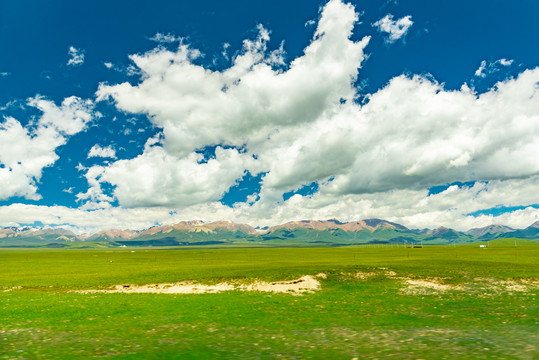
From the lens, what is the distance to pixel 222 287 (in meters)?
47.6

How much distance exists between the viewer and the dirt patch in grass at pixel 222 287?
4503 cm

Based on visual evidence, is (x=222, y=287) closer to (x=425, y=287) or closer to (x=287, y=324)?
(x=287, y=324)

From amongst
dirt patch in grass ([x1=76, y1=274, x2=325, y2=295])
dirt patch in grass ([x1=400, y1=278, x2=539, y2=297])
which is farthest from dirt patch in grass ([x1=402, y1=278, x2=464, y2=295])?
dirt patch in grass ([x1=76, y1=274, x2=325, y2=295])

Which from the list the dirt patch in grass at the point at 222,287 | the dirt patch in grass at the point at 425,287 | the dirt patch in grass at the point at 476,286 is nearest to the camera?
the dirt patch in grass at the point at 476,286

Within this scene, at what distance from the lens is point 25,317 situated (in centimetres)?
2886

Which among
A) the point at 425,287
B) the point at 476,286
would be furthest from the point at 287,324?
the point at 476,286

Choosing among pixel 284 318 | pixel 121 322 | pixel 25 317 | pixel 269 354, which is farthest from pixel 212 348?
pixel 25 317

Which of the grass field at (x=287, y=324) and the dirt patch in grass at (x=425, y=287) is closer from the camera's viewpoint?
the grass field at (x=287, y=324)

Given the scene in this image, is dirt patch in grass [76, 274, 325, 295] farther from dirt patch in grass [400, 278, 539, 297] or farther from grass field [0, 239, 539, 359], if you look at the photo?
dirt patch in grass [400, 278, 539, 297]

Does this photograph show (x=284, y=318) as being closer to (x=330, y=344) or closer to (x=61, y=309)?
(x=330, y=344)

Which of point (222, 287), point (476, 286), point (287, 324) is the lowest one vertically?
point (476, 286)

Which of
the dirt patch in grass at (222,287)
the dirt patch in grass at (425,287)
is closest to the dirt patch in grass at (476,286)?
the dirt patch in grass at (425,287)

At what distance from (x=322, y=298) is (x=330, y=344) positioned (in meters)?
20.1

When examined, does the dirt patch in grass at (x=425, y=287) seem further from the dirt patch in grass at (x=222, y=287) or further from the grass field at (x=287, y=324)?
the dirt patch in grass at (x=222, y=287)
